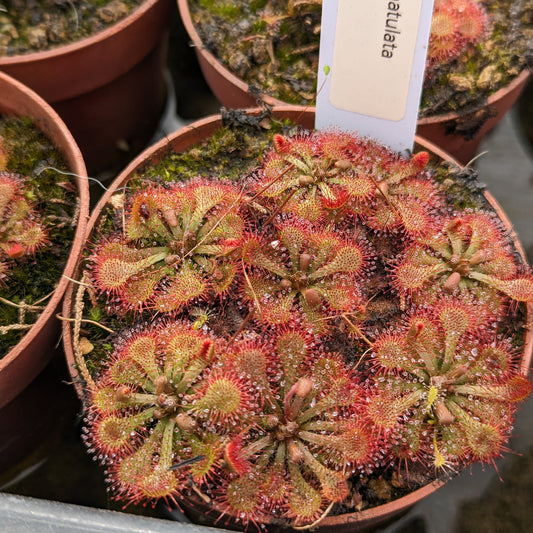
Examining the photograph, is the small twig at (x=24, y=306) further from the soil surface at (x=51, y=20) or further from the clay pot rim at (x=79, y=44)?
the soil surface at (x=51, y=20)

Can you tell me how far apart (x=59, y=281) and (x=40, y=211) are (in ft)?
0.85

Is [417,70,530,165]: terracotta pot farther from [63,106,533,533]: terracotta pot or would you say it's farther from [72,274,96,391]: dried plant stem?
[72,274,96,391]: dried plant stem

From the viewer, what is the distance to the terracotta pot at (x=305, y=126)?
4.21 ft

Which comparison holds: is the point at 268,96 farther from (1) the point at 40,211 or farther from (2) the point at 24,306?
(2) the point at 24,306

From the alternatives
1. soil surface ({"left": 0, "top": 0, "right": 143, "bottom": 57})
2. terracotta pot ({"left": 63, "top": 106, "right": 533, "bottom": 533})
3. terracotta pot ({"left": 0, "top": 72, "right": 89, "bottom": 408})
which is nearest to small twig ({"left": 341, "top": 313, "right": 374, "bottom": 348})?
terracotta pot ({"left": 63, "top": 106, "right": 533, "bottom": 533})

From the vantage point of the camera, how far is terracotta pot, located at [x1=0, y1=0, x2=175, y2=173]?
6.40 feet

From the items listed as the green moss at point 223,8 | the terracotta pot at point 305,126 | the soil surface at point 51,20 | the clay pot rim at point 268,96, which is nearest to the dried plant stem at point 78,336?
the terracotta pot at point 305,126

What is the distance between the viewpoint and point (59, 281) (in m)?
1.63

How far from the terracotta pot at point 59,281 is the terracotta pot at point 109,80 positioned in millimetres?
170

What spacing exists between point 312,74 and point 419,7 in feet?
2.12

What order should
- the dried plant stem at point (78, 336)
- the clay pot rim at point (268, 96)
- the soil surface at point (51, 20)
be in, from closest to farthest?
1. the dried plant stem at point (78, 336)
2. the clay pot rim at point (268, 96)
3. the soil surface at point (51, 20)

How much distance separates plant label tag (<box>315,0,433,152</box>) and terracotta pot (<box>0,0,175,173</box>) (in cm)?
89

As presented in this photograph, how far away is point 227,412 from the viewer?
1.16 m

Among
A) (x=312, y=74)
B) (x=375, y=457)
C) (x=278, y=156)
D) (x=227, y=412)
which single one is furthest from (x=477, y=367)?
(x=312, y=74)
